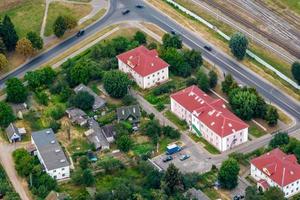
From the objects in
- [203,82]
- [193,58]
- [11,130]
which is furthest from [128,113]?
[11,130]

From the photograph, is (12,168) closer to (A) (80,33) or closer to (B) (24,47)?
(B) (24,47)

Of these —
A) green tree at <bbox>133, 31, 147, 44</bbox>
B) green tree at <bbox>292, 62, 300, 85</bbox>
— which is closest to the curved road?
green tree at <bbox>292, 62, 300, 85</bbox>

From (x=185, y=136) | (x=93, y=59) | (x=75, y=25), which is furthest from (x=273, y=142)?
(x=75, y=25)

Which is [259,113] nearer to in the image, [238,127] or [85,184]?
[238,127]

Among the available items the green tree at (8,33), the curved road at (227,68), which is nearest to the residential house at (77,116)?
the curved road at (227,68)

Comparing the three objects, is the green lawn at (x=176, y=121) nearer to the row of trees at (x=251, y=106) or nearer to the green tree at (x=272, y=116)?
the row of trees at (x=251, y=106)

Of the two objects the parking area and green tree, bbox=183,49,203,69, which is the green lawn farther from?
green tree, bbox=183,49,203,69
